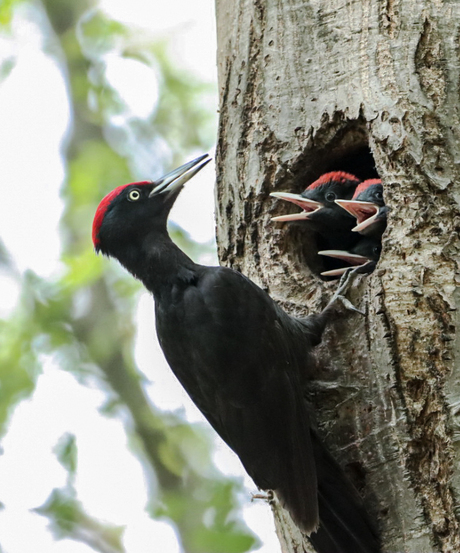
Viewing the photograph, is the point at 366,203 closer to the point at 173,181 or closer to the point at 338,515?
the point at 173,181

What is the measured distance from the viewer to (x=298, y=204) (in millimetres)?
3629

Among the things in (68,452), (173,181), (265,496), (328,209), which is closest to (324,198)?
(328,209)

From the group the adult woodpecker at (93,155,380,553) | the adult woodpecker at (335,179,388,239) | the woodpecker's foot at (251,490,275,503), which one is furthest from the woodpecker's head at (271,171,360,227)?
the woodpecker's foot at (251,490,275,503)

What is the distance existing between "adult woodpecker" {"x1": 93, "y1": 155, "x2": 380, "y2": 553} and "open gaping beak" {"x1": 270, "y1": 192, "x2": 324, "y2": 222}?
0.47 m

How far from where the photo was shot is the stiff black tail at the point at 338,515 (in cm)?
277

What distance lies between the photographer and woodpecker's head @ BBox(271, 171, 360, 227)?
3596 millimetres

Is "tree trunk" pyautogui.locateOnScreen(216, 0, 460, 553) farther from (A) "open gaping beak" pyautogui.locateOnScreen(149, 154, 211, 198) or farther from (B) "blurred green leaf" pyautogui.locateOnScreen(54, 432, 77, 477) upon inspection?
(B) "blurred green leaf" pyautogui.locateOnScreen(54, 432, 77, 477)

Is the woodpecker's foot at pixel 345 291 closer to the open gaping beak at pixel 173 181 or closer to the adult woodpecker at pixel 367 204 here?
the adult woodpecker at pixel 367 204

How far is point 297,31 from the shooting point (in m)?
3.61

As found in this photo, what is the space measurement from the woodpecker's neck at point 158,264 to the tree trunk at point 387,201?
278mm

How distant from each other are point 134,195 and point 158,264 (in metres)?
0.44

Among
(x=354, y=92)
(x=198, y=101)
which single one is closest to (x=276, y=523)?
(x=354, y=92)

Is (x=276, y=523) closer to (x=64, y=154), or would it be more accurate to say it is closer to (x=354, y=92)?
(x=354, y=92)

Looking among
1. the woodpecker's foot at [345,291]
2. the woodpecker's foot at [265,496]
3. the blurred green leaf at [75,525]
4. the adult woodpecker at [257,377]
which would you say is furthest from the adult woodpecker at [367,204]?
the blurred green leaf at [75,525]
